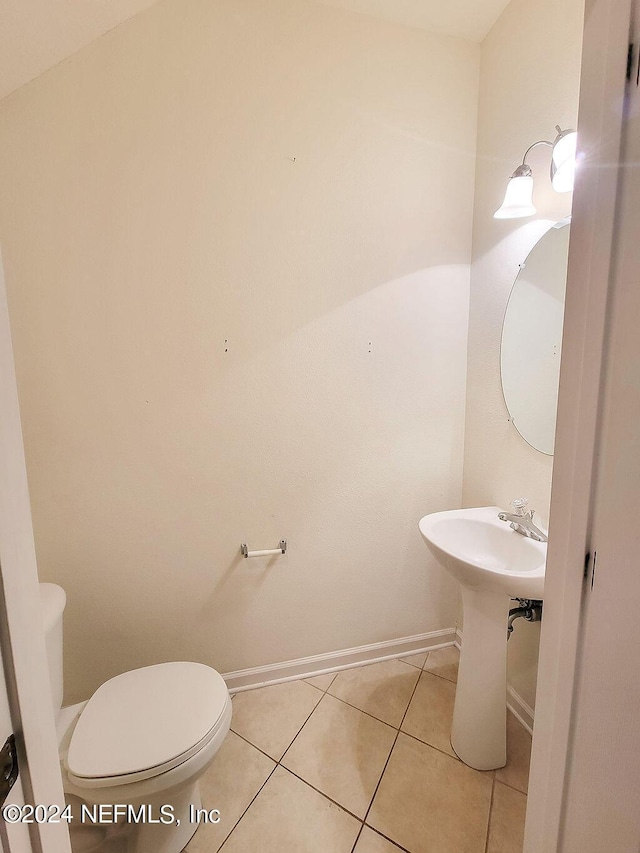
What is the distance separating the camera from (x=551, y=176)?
1233 millimetres

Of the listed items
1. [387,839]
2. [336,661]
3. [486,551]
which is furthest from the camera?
[336,661]

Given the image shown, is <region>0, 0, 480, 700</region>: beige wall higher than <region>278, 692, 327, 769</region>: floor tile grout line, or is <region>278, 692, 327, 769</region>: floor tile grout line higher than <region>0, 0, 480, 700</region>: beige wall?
<region>0, 0, 480, 700</region>: beige wall

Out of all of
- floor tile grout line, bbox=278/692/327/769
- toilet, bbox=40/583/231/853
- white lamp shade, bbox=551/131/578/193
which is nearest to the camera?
toilet, bbox=40/583/231/853

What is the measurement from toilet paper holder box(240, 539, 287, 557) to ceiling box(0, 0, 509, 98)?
1.69m

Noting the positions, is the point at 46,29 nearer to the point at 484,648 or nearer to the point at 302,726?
the point at 484,648

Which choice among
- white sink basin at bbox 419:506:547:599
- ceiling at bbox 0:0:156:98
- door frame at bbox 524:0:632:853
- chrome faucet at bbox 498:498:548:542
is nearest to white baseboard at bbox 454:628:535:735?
white sink basin at bbox 419:506:547:599

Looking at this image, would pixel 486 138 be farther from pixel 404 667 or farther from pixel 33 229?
pixel 404 667

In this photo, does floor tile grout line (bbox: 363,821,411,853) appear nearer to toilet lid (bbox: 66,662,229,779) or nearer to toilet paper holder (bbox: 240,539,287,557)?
toilet lid (bbox: 66,662,229,779)

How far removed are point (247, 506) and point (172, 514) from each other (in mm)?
288

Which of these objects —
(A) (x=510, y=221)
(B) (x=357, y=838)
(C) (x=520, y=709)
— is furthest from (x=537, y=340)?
(B) (x=357, y=838)

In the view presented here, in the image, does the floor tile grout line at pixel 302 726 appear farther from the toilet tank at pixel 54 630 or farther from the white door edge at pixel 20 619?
the white door edge at pixel 20 619

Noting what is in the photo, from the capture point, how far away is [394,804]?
1.28 metres

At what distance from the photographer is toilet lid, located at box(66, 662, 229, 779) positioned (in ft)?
3.37

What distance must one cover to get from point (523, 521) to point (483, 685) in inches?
22.8
